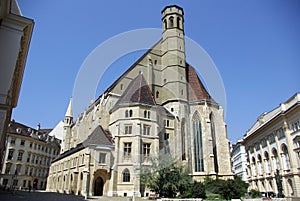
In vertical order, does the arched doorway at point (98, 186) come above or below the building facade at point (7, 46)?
below

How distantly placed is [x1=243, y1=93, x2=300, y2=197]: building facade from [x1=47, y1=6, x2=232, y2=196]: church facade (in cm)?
584

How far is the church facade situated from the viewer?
95.2 ft

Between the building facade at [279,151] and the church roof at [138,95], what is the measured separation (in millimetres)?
17399

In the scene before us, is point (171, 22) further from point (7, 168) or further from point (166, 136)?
point (7, 168)

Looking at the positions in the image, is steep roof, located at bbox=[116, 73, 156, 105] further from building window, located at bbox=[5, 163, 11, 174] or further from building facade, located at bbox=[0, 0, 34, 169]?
building window, located at bbox=[5, 163, 11, 174]

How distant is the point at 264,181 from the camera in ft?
119

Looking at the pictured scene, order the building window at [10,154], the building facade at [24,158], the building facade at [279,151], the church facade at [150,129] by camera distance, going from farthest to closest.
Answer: the building window at [10,154]
the building facade at [24,158]
the church facade at [150,129]
the building facade at [279,151]

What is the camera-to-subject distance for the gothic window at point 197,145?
1375 inches

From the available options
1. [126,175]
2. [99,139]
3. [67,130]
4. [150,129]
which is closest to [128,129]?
[150,129]

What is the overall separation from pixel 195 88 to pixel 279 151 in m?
16.5

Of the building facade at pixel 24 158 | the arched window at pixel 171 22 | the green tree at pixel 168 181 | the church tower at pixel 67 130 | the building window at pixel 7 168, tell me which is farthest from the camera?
the church tower at pixel 67 130

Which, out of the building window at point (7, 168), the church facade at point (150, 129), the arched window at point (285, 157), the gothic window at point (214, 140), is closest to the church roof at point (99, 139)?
the church facade at point (150, 129)

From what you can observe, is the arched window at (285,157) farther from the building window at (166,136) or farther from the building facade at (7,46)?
the building facade at (7,46)

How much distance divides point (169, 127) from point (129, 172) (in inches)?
382
